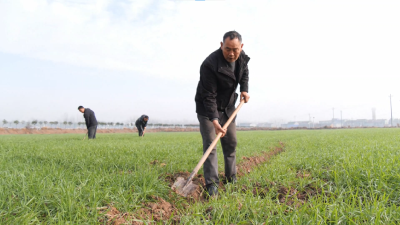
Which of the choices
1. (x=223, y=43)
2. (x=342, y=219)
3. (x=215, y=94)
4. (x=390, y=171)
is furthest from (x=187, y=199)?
(x=390, y=171)

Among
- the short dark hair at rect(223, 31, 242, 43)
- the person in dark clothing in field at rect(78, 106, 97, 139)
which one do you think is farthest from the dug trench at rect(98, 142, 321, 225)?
the person in dark clothing in field at rect(78, 106, 97, 139)

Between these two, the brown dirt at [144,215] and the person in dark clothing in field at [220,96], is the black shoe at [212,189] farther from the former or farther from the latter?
the brown dirt at [144,215]

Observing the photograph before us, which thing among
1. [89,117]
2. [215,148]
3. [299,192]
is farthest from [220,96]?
[89,117]

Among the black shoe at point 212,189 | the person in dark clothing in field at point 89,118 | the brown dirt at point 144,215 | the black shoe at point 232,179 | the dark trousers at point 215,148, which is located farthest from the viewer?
the person in dark clothing in field at point 89,118

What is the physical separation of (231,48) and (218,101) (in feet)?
2.82

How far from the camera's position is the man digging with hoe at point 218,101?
320 cm

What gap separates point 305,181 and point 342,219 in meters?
1.16

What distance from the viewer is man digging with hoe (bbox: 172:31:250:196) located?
3.20 metres

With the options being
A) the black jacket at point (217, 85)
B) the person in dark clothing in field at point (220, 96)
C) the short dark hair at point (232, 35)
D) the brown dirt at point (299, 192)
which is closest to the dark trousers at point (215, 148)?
the person in dark clothing in field at point (220, 96)

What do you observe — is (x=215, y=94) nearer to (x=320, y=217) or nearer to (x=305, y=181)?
(x=305, y=181)

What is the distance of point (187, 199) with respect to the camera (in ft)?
10.1

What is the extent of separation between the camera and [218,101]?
3.62m

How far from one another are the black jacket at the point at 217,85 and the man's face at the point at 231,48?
0.50 feet

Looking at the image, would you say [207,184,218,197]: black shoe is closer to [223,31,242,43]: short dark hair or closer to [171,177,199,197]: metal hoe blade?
[171,177,199,197]: metal hoe blade
